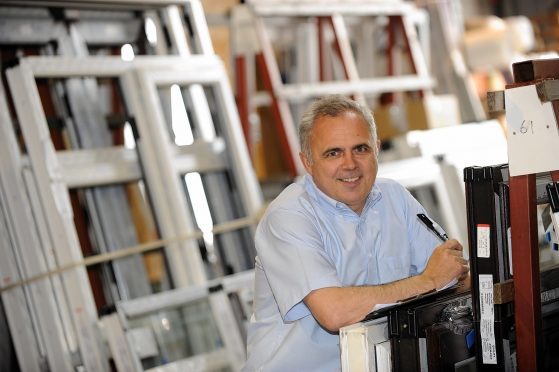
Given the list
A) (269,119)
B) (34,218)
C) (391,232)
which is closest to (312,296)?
(391,232)

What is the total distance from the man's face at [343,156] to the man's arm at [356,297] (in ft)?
1.14

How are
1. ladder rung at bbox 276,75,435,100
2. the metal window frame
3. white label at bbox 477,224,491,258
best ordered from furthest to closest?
1. ladder rung at bbox 276,75,435,100
2. the metal window frame
3. white label at bbox 477,224,491,258

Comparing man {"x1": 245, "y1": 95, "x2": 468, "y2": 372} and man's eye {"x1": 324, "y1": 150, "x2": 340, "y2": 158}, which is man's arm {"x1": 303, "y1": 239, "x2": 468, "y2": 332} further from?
man's eye {"x1": 324, "y1": 150, "x2": 340, "y2": 158}

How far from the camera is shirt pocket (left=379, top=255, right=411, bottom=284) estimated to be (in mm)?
2891

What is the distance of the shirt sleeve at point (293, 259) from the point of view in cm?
259

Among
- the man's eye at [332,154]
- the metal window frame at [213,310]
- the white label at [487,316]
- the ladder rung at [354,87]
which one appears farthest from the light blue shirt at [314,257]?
the ladder rung at [354,87]

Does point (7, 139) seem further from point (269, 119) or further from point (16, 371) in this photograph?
point (269, 119)

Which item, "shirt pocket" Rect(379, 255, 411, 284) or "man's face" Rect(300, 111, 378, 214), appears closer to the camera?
"man's face" Rect(300, 111, 378, 214)

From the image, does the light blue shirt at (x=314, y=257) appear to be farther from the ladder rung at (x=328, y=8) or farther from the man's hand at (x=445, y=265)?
the ladder rung at (x=328, y=8)

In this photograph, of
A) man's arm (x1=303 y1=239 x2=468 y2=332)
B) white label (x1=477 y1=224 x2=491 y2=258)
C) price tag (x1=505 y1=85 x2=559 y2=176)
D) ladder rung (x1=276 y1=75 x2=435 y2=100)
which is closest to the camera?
price tag (x1=505 y1=85 x2=559 y2=176)

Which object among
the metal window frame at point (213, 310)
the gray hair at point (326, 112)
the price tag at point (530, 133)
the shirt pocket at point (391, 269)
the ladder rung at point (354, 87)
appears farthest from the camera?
the ladder rung at point (354, 87)

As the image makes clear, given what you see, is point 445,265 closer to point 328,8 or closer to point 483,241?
point 483,241

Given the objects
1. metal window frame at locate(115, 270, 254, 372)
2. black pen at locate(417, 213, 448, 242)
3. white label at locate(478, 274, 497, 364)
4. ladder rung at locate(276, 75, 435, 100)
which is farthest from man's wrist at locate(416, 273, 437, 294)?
ladder rung at locate(276, 75, 435, 100)

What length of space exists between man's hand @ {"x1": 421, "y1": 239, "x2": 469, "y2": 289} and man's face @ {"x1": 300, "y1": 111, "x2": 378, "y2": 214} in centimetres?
30
